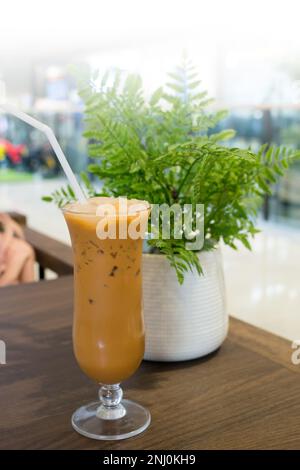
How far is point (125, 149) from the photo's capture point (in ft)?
3.08

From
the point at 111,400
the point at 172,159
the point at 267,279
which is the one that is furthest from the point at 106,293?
the point at 267,279

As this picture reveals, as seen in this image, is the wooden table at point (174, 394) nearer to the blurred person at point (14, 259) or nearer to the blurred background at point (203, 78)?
the blurred background at point (203, 78)

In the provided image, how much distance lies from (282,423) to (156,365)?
259mm

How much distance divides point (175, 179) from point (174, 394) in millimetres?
369

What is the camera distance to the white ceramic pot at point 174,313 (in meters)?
0.97

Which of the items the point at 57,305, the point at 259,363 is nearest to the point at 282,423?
the point at 259,363

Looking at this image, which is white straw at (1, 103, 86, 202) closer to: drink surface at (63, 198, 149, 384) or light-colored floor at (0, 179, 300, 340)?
Result: drink surface at (63, 198, 149, 384)

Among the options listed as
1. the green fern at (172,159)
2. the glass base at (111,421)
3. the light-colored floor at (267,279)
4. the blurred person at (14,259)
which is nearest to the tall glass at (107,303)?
the glass base at (111,421)

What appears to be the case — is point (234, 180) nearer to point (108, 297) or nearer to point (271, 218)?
point (108, 297)

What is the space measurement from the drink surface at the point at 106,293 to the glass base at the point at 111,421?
52 millimetres

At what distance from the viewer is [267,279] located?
391cm

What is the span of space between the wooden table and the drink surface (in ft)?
0.30

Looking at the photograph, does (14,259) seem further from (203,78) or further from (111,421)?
(203,78)
